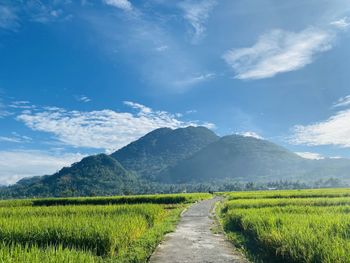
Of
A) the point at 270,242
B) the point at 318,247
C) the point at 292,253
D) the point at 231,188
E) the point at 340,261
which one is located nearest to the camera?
the point at 340,261

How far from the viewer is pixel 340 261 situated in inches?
258

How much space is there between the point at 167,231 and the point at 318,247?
830 cm

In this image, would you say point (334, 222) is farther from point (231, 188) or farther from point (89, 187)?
point (89, 187)

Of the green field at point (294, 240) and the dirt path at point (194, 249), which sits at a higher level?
the green field at point (294, 240)

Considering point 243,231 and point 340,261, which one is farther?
point 243,231

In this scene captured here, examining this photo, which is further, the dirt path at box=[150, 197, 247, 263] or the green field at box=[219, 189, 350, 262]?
the dirt path at box=[150, 197, 247, 263]

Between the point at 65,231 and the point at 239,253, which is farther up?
the point at 65,231

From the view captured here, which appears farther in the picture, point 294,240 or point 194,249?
point 194,249

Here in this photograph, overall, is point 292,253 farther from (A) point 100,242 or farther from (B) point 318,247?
(A) point 100,242

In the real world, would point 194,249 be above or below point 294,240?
below

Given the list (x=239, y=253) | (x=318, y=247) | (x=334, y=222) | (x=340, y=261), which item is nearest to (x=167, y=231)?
(x=239, y=253)

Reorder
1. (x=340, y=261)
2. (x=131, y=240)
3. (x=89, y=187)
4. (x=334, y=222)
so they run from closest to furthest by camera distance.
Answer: (x=340, y=261) < (x=334, y=222) < (x=131, y=240) < (x=89, y=187)

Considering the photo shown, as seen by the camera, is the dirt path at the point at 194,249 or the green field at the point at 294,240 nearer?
the green field at the point at 294,240

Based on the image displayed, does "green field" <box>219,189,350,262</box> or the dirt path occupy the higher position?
"green field" <box>219,189,350,262</box>
